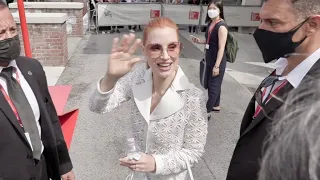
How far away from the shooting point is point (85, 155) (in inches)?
157

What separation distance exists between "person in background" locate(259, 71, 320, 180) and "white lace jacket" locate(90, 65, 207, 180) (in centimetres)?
111

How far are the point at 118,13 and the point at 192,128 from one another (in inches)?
429

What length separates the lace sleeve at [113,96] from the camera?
181 cm

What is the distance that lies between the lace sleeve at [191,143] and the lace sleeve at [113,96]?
43cm

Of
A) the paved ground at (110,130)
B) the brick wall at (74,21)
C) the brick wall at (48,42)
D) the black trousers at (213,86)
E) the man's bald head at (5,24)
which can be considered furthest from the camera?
the brick wall at (74,21)

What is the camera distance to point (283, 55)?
1535 mm

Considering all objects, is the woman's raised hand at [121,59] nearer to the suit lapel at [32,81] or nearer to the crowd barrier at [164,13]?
the suit lapel at [32,81]

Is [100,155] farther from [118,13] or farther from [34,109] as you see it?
[118,13]

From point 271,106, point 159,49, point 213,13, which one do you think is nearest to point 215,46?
point 213,13

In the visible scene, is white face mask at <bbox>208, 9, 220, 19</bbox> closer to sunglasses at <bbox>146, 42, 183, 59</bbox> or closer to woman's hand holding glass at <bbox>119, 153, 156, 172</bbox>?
sunglasses at <bbox>146, 42, 183, 59</bbox>

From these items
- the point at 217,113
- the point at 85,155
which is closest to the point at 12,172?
the point at 85,155

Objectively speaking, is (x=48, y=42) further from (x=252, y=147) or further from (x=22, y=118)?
(x=252, y=147)

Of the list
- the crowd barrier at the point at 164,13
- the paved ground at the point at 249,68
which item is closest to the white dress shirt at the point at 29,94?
the paved ground at the point at 249,68

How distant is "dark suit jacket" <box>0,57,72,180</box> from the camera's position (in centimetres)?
181
